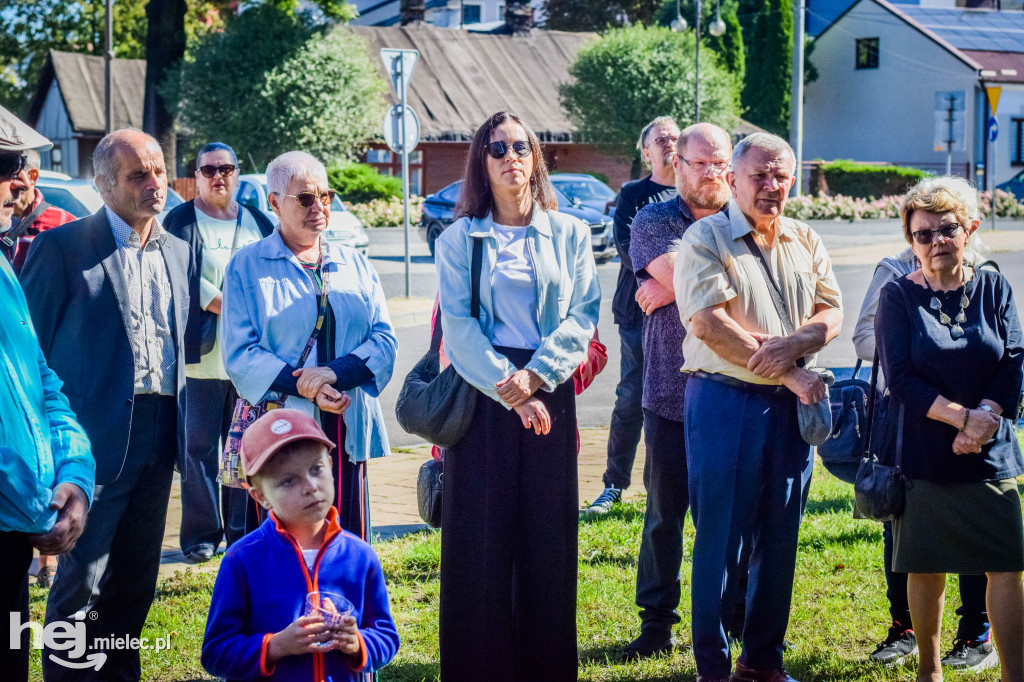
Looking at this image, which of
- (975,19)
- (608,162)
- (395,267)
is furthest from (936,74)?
(395,267)

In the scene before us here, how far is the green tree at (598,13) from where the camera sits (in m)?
65.8

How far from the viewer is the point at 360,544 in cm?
337

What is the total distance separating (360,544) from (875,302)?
282 cm

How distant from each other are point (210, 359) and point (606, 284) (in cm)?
A: 1403

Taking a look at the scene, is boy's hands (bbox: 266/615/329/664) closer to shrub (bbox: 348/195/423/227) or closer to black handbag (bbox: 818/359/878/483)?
black handbag (bbox: 818/359/878/483)

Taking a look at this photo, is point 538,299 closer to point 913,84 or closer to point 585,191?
point 585,191

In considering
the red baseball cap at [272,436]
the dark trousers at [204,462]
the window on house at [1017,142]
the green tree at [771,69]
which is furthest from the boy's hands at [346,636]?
the window on house at [1017,142]

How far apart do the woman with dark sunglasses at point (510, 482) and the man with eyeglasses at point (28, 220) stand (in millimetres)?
2393

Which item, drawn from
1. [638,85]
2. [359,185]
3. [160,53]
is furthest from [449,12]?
[160,53]

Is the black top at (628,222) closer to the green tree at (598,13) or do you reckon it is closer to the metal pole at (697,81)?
the metal pole at (697,81)

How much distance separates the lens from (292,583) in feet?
10.7

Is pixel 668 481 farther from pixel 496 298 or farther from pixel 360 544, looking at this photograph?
pixel 360 544

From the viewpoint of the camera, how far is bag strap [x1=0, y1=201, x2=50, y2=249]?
6.33 meters

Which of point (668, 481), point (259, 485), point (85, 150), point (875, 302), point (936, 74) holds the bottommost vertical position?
point (668, 481)
